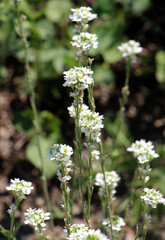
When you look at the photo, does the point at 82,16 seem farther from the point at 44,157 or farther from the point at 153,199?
the point at 44,157

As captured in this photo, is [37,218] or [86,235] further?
[37,218]

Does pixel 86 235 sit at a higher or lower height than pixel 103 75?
lower

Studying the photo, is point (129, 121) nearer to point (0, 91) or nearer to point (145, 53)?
point (145, 53)

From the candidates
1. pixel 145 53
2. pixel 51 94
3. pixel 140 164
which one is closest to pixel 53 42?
pixel 51 94

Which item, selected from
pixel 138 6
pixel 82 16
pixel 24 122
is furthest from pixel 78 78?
pixel 138 6

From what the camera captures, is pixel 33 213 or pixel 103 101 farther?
pixel 103 101

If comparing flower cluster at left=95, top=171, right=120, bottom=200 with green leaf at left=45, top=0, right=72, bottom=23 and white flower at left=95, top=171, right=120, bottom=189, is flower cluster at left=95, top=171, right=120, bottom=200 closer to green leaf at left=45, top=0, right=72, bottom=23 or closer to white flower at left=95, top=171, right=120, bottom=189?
white flower at left=95, top=171, right=120, bottom=189

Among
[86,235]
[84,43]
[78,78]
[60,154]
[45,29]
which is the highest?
[45,29]

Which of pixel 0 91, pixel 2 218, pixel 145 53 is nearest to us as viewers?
pixel 2 218

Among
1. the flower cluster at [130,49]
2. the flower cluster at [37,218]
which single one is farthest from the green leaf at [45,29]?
the flower cluster at [37,218]
